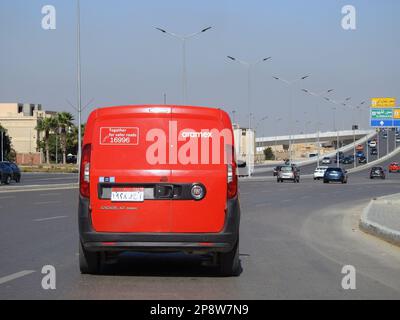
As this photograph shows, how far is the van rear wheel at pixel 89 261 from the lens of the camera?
32.7ft

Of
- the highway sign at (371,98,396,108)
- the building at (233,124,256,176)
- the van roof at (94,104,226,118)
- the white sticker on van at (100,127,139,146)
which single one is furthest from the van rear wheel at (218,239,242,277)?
the highway sign at (371,98,396,108)

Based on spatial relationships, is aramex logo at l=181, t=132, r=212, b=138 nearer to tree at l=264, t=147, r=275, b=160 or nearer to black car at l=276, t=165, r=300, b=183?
black car at l=276, t=165, r=300, b=183

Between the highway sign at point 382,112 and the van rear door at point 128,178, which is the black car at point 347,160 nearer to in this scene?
the highway sign at point 382,112

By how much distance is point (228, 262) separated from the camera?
10.1 m

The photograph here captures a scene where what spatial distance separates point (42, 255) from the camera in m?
12.2

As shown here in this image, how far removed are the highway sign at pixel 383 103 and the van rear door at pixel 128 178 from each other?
1947 inches

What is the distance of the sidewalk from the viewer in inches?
603

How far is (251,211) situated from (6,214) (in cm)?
822

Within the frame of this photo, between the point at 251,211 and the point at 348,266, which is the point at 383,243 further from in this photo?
the point at 251,211

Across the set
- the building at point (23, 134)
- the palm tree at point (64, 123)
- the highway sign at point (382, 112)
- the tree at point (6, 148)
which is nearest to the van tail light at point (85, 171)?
the highway sign at point (382, 112)

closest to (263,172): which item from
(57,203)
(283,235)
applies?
(57,203)

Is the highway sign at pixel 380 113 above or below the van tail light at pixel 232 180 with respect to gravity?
above

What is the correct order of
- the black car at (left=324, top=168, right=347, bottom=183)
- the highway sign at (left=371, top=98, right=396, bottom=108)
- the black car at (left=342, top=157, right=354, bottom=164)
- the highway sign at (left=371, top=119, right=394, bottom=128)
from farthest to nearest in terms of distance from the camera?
the black car at (left=342, top=157, right=354, bottom=164) < the black car at (left=324, top=168, right=347, bottom=183) < the highway sign at (left=371, top=98, right=396, bottom=108) < the highway sign at (left=371, top=119, right=394, bottom=128)

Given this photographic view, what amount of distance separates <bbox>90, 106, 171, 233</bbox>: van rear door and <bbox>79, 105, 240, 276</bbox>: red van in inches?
0.5
